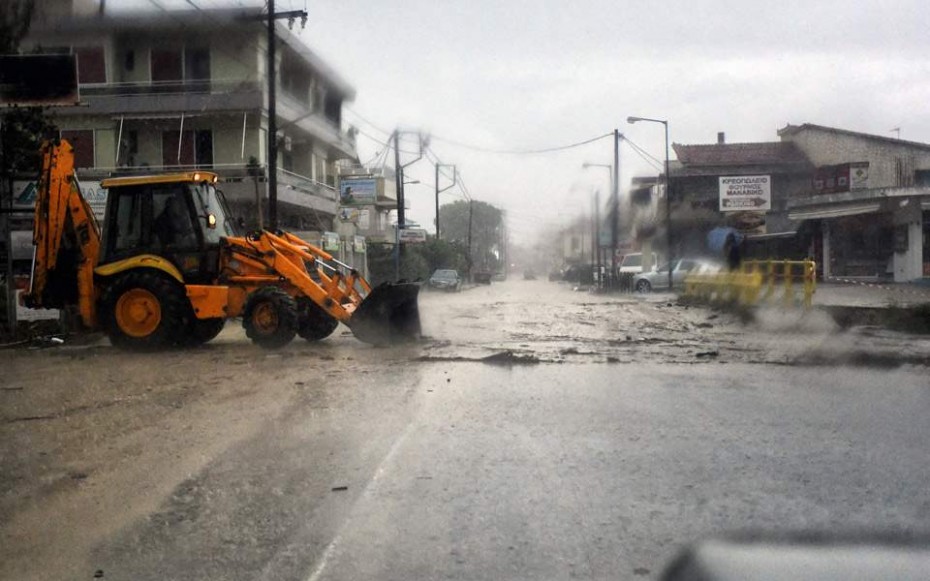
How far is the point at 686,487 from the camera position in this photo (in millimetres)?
5641

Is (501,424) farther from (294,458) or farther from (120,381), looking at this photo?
(120,381)

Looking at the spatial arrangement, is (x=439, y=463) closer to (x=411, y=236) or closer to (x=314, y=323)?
(x=314, y=323)

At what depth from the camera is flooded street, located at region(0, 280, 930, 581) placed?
4551 mm

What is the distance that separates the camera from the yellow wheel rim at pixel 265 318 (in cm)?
1422

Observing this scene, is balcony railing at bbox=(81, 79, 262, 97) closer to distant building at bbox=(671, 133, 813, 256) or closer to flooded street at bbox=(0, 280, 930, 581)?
flooded street at bbox=(0, 280, 930, 581)

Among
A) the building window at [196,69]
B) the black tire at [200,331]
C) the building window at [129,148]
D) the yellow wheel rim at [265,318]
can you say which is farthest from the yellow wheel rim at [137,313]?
the building window at [129,148]

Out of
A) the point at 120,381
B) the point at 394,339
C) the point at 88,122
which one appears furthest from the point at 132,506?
the point at 88,122

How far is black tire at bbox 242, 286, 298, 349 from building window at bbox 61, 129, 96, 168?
20959mm

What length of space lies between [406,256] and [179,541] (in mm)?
45837

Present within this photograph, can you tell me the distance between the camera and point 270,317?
14.3 meters

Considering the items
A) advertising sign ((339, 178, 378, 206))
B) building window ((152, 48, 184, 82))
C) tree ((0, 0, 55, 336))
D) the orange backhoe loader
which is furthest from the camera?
advertising sign ((339, 178, 378, 206))

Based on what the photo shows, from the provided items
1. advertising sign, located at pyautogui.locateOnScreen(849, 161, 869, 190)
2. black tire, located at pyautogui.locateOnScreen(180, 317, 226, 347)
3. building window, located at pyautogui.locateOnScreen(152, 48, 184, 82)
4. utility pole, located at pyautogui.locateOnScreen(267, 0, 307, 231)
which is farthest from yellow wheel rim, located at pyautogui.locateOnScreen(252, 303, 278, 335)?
advertising sign, located at pyautogui.locateOnScreen(849, 161, 869, 190)

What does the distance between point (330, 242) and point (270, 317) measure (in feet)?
74.0

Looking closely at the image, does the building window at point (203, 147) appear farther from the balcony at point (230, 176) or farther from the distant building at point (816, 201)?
the distant building at point (816, 201)
